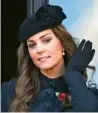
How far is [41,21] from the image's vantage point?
1.92 metres

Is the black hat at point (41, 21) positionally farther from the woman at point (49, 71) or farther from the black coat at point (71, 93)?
the black coat at point (71, 93)

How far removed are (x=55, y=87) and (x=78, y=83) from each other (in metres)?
0.13

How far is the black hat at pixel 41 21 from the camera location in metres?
1.91

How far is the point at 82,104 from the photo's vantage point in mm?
1805

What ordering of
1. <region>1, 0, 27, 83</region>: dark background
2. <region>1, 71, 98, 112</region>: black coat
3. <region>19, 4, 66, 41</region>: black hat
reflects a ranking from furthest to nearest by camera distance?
<region>1, 0, 27, 83</region>: dark background < <region>19, 4, 66, 41</region>: black hat < <region>1, 71, 98, 112</region>: black coat

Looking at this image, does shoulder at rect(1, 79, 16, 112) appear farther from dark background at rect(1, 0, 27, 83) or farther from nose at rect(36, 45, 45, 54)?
dark background at rect(1, 0, 27, 83)

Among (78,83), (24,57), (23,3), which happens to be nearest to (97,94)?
(78,83)

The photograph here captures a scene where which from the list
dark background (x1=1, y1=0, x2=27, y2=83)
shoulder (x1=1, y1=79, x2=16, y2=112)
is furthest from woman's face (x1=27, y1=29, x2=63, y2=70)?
dark background (x1=1, y1=0, x2=27, y2=83)

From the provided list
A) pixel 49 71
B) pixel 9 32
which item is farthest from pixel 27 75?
pixel 9 32

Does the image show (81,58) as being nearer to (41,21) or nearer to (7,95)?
(41,21)

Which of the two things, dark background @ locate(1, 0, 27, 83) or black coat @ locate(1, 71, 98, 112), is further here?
dark background @ locate(1, 0, 27, 83)

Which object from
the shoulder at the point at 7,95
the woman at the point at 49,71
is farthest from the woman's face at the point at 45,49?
the shoulder at the point at 7,95

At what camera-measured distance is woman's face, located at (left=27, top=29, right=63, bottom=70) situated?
188cm

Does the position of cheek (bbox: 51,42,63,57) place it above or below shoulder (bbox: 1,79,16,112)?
above
